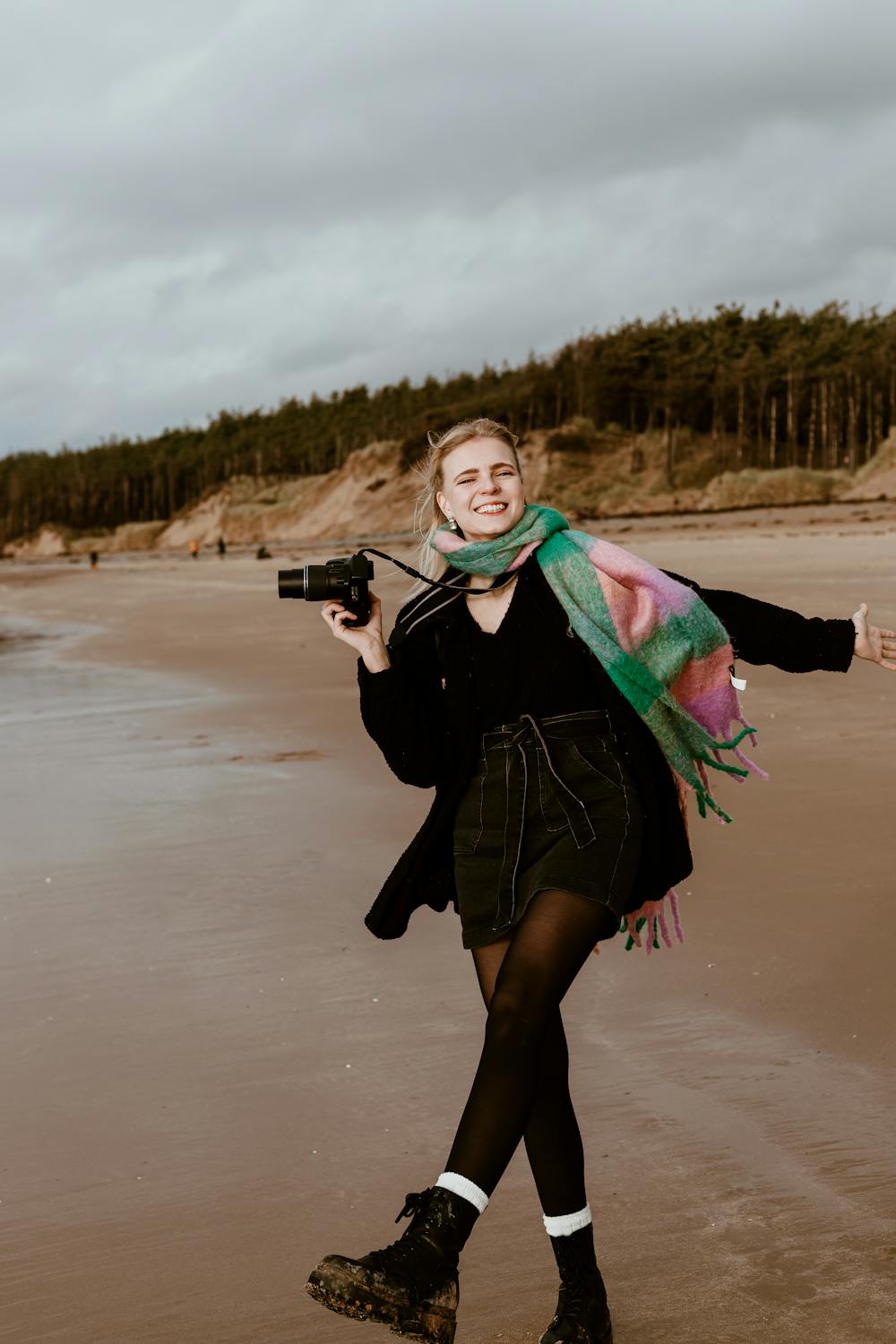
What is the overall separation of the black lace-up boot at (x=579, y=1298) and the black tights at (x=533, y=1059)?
6 cm

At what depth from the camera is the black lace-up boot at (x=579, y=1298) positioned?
263 cm

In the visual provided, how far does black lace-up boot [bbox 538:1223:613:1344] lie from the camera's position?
2.63 metres

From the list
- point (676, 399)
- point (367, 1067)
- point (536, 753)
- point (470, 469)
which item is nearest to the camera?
point (536, 753)

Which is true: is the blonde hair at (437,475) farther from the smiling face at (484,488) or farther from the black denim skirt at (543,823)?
the black denim skirt at (543,823)

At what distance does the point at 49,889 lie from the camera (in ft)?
19.4

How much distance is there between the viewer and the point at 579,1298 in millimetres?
2660

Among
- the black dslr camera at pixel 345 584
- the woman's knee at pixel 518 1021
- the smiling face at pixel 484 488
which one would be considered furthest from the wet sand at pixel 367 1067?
the smiling face at pixel 484 488

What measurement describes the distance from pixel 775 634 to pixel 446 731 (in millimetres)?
711

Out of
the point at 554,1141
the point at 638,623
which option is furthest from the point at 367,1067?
the point at 638,623

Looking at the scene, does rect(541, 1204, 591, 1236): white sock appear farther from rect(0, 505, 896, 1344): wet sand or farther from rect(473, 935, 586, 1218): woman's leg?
rect(0, 505, 896, 1344): wet sand

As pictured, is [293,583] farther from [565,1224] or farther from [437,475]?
[565,1224]

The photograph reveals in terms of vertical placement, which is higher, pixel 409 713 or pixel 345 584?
pixel 345 584

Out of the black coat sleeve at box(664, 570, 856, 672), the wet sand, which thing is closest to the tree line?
the wet sand

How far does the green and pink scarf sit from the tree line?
47.2 metres
